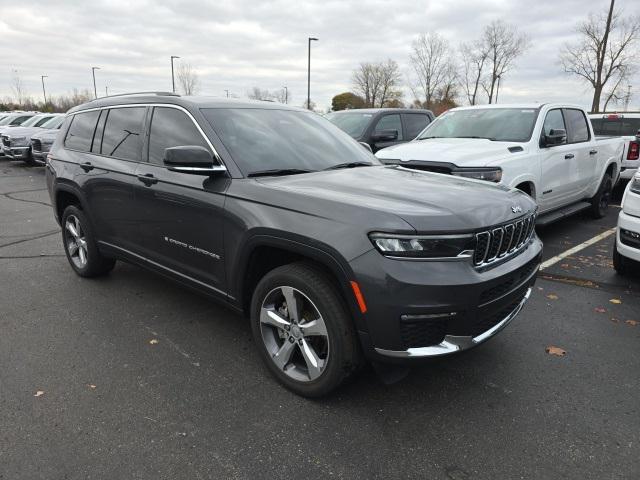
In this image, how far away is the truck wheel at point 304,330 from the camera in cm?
265

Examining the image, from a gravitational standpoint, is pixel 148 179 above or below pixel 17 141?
above

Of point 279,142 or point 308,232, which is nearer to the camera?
point 308,232

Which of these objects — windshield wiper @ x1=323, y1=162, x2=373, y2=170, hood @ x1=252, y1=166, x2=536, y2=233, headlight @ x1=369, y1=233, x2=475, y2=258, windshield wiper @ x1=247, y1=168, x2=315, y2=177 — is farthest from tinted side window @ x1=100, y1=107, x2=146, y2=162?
headlight @ x1=369, y1=233, x2=475, y2=258

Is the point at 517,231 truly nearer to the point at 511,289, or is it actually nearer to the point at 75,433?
the point at 511,289

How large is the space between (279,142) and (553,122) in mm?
4935

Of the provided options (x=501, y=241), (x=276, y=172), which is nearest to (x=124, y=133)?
(x=276, y=172)

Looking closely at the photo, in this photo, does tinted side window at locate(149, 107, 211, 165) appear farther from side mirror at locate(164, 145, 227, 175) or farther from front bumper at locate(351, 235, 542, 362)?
front bumper at locate(351, 235, 542, 362)

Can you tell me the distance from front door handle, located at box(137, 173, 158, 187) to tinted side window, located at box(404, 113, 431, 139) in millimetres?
7187

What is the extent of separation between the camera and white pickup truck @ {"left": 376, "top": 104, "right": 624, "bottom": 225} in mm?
5672

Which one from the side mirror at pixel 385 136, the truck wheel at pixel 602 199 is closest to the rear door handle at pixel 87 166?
the side mirror at pixel 385 136

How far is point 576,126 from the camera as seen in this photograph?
24.5 feet

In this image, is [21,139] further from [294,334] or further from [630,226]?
[630,226]

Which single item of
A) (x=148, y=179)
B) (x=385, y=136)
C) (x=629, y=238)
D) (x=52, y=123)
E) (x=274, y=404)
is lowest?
(x=274, y=404)

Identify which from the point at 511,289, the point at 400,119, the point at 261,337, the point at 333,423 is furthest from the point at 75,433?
the point at 400,119
